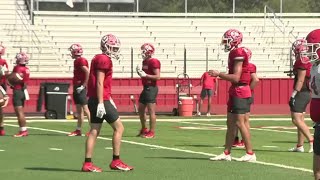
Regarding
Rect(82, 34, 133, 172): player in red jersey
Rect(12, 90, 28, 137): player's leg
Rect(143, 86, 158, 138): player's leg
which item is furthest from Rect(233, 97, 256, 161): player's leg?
Rect(12, 90, 28, 137): player's leg

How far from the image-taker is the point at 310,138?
Result: 1742 cm

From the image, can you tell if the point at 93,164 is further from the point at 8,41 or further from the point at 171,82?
the point at 8,41

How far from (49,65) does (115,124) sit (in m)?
25.8

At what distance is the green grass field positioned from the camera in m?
13.6

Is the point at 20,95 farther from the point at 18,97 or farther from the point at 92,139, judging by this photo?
the point at 92,139

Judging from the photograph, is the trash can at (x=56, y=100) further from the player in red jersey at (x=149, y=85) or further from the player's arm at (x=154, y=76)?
the player's arm at (x=154, y=76)

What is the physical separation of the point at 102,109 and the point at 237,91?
296 centimetres

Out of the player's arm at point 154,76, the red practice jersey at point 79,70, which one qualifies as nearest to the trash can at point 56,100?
the red practice jersey at point 79,70

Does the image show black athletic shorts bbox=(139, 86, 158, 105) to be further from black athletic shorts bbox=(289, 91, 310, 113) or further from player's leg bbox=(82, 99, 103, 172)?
player's leg bbox=(82, 99, 103, 172)

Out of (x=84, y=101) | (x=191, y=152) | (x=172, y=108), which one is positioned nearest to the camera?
(x=191, y=152)

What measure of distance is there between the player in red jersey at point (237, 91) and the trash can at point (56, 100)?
48.2 ft

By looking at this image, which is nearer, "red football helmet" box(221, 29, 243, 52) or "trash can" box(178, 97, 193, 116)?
"red football helmet" box(221, 29, 243, 52)

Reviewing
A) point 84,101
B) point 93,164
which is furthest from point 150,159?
point 84,101

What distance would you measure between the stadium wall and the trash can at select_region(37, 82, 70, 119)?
4059 millimetres
